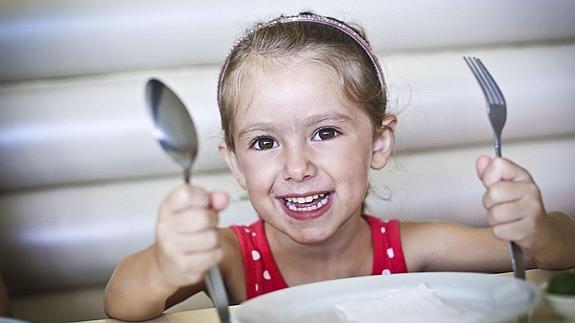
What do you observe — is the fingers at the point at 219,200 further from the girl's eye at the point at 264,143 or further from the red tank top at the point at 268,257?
the red tank top at the point at 268,257

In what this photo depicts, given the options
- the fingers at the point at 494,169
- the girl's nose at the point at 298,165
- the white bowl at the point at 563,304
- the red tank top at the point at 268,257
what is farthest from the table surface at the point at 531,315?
the red tank top at the point at 268,257

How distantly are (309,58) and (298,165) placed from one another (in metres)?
0.20

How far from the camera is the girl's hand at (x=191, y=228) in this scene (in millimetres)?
837

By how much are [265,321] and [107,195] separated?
96 centimetres

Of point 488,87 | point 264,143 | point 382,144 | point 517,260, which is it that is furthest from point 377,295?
point 382,144

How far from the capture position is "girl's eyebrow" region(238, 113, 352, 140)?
4.07 feet

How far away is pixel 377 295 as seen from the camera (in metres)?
0.96

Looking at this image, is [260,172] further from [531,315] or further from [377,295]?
[531,315]

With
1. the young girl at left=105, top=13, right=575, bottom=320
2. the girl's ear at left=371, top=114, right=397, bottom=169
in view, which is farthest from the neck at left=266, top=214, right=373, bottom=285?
the girl's ear at left=371, top=114, right=397, bottom=169

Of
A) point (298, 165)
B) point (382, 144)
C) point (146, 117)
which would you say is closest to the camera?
point (298, 165)

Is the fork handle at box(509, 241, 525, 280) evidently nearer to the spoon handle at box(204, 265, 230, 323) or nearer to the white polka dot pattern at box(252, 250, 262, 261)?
the spoon handle at box(204, 265, 230, 323)

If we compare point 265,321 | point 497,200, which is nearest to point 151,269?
point 265,321

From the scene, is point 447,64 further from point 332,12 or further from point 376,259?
point 376,259

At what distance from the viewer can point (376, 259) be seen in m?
1.45
